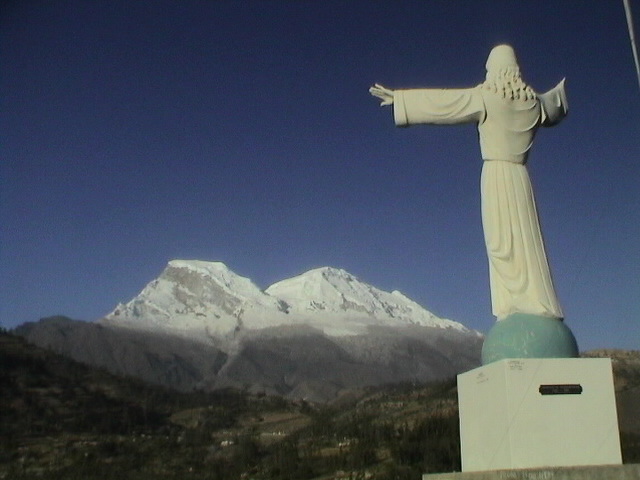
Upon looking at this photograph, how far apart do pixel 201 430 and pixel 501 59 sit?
198 feet

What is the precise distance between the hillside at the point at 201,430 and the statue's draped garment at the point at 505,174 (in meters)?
5.56

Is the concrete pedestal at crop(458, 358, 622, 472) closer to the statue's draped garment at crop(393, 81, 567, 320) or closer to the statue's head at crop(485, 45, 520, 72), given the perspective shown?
the statue's draped garment at crop(393, 81, 567, 320)

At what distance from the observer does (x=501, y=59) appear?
11.3m

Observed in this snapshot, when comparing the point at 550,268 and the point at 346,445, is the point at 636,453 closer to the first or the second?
the point at 550,268

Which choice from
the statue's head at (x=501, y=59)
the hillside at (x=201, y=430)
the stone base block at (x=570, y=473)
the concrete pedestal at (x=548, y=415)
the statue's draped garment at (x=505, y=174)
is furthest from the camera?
the hillside at (x=201, y=430)

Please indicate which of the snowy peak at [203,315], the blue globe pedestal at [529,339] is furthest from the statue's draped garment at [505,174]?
the snowy peak at [203,315]

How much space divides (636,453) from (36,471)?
4285cm

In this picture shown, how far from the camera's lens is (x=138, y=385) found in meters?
83.9

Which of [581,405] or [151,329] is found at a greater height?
[151,329]

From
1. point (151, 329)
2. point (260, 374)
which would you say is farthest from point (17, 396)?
point (151, 329)

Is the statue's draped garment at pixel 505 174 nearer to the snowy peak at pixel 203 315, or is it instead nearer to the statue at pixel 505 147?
the statue at pixel 505 147

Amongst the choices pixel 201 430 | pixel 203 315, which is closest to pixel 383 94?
pixel 201 430

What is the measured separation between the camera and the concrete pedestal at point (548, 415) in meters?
9.16

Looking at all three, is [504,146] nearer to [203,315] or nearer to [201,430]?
[201,430]
